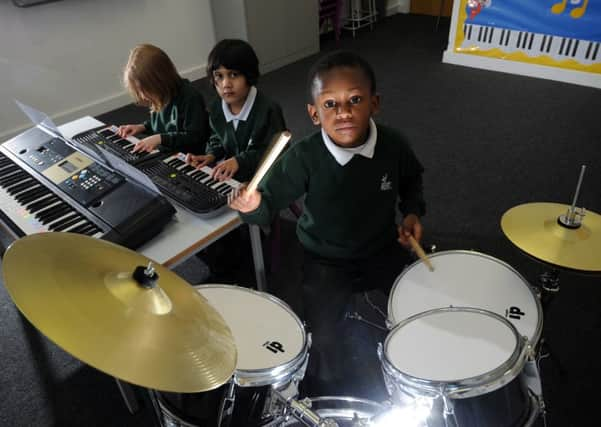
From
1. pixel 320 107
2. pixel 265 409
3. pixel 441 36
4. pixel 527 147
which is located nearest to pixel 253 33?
pixel 441 36

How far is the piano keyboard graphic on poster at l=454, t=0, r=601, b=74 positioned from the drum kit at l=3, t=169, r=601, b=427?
2.92 m

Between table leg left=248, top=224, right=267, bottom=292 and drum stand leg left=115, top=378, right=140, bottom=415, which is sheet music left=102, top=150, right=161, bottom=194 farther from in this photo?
drum stand leg left=115, top=378, right=140, bottom=415

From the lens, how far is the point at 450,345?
102 centimetres

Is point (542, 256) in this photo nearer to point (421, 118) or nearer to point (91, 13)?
point (421, 118)

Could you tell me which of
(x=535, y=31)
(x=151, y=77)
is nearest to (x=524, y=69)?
(x=535, y=31)

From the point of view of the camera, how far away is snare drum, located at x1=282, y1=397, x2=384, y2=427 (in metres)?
1.03

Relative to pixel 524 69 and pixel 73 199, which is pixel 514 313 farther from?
pixel 524 69

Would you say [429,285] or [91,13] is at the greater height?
[91,13]

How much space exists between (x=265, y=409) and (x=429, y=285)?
527 millimetres

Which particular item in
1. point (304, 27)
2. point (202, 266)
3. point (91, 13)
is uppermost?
point (91, 13)

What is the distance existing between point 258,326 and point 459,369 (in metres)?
0.48

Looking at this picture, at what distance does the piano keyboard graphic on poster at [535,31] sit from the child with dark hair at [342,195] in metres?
3.02

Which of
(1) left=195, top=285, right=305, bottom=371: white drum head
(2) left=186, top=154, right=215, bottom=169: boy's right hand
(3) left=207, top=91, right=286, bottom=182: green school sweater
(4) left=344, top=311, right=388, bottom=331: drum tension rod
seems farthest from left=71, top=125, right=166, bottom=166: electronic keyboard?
(4) left=344, top=311, right=388, bottom=331: drum tension rod

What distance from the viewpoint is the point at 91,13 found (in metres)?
3.38
